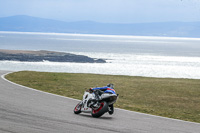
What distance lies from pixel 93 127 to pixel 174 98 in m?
9.95

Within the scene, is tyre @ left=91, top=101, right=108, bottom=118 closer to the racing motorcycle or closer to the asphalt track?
the racing motorcycle

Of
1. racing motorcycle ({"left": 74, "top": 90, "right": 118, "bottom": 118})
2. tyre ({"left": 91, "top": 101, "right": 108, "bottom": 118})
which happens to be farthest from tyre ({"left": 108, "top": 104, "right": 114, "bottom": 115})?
tyre ({"left": 91, "top": 101, "right": 108, "bottom": 118})

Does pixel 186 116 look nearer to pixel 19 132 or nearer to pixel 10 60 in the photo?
pixel 19 132

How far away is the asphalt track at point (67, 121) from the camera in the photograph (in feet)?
29.0

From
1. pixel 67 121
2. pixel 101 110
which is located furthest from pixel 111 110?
pixel 67 121

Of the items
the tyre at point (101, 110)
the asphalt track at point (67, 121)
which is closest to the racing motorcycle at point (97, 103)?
the tyre at point (101, 110)

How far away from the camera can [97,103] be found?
418 inches

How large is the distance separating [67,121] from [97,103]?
1240 mm

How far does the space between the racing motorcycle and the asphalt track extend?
0.19m

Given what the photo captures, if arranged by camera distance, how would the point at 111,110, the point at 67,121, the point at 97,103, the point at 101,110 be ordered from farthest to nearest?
the point at 111,110 → the point at 97,103 → the point at 101,110 → the point at 67,121

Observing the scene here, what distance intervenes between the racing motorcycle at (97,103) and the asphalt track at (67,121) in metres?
0.19

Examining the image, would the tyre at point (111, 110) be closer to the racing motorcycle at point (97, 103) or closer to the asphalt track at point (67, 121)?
the racing motorcycle at point (97, 103)

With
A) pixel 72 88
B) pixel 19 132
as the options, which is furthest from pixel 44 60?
pixel 19 132

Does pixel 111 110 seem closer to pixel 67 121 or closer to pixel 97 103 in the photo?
pixel 97 103
